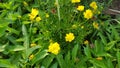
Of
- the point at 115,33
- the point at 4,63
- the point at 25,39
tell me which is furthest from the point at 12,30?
the point at 115,33

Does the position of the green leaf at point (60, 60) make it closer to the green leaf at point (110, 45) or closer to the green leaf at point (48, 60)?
the green leaf at point (48, 60)

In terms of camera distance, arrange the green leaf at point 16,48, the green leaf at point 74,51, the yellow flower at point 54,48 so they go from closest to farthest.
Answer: the yellow flower at point 54,48
the green leaf at point 74,51
the green leaf at point 16,48

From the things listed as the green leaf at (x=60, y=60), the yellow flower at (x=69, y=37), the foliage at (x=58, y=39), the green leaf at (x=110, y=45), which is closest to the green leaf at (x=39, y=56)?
the foliage at (x=58, y=39)

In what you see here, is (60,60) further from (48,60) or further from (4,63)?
(4,63)

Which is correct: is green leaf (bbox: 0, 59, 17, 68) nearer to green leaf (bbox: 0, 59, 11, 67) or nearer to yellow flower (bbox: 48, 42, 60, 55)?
green leaf (bbox: 0, 59, 11, 67)

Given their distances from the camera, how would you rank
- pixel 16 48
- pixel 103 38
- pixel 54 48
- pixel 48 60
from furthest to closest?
pixel 103 38
pixel 16 48
pixel 48 60
pixel 54 48

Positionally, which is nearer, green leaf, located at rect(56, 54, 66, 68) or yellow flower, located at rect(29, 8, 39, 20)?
green leaf, located at rect(56, 54, 66, 68)

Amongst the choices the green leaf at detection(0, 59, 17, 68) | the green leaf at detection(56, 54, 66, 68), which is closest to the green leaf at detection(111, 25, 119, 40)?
the green leaf at detection(56, 54, 66, 68)

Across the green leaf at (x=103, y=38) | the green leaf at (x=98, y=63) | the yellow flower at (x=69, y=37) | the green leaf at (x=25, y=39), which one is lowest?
the green leaf at (x=98, y=63)
